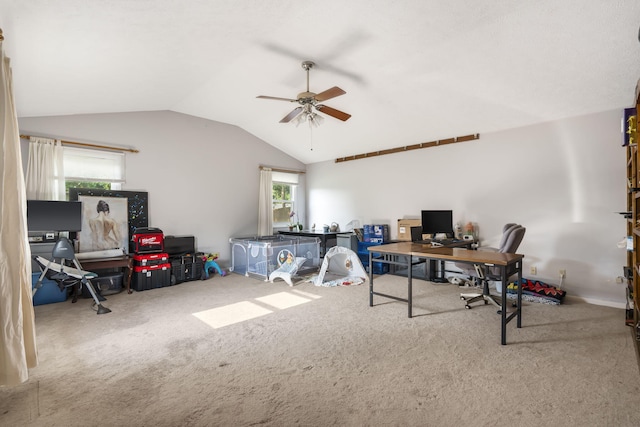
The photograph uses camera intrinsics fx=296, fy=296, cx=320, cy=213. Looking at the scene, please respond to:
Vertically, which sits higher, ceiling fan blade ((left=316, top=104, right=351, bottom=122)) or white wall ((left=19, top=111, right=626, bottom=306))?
ceiling fan blade ((left=316, top=104, right=351, bottom=122))

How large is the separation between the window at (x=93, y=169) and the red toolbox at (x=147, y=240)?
2.97 ft

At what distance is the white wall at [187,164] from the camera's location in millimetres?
4629

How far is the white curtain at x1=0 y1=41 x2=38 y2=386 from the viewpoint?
5.31ft

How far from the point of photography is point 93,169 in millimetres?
4641

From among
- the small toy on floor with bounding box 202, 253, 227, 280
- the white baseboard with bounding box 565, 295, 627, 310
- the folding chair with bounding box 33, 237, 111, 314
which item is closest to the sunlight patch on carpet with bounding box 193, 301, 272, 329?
the folding chair with bounding box 33, 237, 111, 314

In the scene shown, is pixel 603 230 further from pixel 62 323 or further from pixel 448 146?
pixel 62 323

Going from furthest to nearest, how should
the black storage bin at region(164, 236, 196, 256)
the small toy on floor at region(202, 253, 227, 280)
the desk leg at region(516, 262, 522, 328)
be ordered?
the small toy on floor at region(202, 253, 227, 280) < the black storage bin at region(164, 236, 196, 256) < the desk leg at region(516, 262, 522, 328)

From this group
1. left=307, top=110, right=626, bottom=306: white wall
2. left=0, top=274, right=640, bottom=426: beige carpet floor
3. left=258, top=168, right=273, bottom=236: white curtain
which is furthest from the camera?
left=258, top=168, right=273, bottom=236: white curtain

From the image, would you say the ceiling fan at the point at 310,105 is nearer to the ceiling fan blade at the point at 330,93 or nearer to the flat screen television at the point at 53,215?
the ceiling fan blade at the point at 330,93

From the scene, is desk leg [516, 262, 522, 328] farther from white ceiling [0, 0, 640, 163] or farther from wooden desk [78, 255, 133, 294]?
wooden desk [78, 255, 133, 294]

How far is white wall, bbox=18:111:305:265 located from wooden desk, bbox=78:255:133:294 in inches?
36.9

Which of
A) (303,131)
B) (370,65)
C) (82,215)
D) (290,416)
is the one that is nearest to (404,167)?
(303,131)

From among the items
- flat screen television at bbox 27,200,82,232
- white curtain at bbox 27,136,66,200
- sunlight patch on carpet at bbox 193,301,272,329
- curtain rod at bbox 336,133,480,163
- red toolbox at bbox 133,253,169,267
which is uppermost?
curtain rod at bbox 336,133,480,163

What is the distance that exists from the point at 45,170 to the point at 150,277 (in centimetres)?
203
